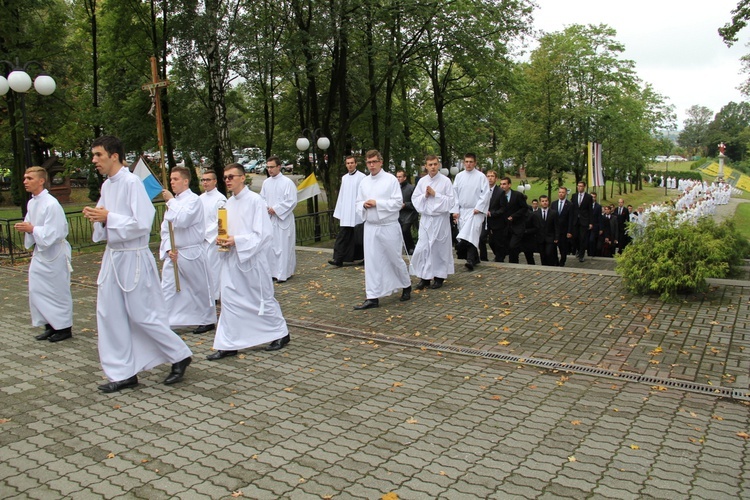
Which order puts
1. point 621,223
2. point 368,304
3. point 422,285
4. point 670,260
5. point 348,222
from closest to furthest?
point 670,260
point 368,304
point 422,285
point 348,222
point 621,223

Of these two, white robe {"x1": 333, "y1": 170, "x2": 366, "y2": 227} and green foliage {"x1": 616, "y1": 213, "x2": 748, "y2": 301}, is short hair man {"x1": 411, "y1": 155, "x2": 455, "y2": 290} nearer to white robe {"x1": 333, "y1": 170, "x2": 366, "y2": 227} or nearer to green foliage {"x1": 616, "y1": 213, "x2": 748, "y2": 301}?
white robe {"x1": 333, "y1": 170, "x2": 366, "y2": 227}

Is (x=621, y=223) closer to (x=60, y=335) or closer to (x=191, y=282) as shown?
(x=191, y=282)

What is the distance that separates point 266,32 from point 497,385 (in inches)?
753

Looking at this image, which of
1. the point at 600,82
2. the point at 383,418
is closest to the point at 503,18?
the point at 600,82

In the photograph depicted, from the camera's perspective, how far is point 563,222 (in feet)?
49.6

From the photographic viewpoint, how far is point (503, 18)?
2377 centimetres

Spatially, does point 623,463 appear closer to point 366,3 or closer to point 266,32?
point 366,3

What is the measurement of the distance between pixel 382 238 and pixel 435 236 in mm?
1431

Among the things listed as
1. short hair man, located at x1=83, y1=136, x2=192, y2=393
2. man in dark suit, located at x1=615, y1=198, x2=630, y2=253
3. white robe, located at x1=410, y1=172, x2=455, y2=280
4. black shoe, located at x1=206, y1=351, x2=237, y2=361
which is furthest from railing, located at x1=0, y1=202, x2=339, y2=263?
short hair man, located at x1=83, y1=136, x2=192, y2=393

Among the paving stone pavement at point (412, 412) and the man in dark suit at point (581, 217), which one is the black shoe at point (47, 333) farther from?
the man in dark suit at point (581, 217)

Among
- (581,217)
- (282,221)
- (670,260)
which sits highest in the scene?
(282,221)

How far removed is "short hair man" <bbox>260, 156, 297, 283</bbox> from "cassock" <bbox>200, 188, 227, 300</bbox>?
231cm

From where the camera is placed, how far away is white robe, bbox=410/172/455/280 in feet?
34.3

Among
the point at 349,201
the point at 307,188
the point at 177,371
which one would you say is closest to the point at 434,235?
Result: the point at 349,201
